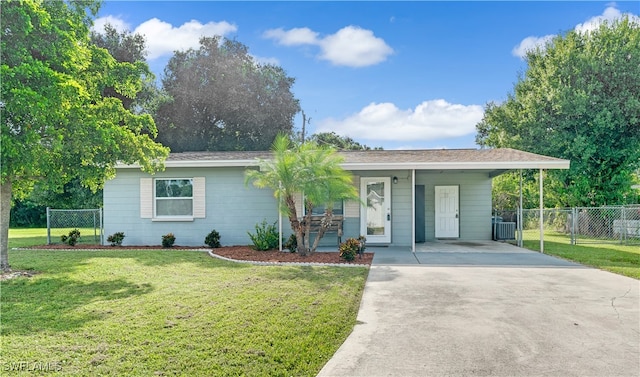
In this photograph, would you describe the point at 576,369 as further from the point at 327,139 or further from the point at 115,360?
the point at 327,139

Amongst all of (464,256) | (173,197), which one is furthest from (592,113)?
(173,197)

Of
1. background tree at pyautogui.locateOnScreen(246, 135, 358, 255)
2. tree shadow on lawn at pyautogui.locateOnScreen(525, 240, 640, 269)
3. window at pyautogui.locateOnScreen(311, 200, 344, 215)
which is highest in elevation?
background tree at pyautogui.locateOnScreen(246, 135, 358, 255)

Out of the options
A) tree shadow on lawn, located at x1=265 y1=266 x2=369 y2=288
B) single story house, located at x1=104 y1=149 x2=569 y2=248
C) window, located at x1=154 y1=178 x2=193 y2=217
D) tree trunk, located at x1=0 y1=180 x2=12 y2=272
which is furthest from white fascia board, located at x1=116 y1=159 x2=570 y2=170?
tree trunk, located at x1=0 y1=180 x2=12 y2=272

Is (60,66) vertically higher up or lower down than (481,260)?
higher up

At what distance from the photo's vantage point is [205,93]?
25.4m

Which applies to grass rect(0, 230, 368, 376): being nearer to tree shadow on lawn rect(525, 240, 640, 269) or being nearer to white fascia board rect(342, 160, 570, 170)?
white fascia board rect(342, 160, 570, 170)

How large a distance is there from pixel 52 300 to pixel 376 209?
8850 mm

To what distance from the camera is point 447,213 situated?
1440cm

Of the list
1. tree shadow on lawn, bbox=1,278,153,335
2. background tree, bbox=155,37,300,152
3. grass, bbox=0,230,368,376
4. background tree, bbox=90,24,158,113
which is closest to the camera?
grass, bbox=0,230,368,376

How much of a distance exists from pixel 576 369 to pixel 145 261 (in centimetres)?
836

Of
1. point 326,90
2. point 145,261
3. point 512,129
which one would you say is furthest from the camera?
point 512,129

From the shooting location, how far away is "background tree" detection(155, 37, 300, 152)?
25.3m

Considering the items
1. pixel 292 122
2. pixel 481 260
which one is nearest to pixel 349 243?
pixel 481 260

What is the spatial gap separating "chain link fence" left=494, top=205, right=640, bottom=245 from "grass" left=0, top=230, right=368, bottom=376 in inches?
382
